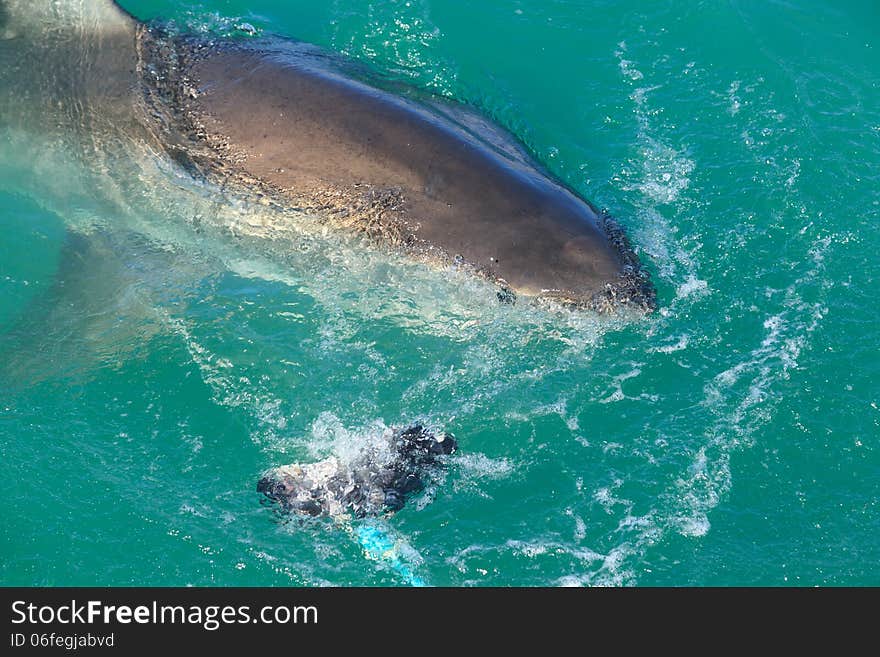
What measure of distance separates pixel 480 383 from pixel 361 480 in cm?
209

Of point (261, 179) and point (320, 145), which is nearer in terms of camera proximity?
point (320, 145)

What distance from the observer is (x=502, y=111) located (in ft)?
49.9

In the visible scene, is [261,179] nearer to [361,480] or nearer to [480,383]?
[480,383]

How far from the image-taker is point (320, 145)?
476 inches

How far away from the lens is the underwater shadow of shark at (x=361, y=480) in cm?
1001

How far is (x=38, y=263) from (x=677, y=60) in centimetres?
1108

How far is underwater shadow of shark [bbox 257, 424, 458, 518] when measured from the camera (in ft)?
32.8

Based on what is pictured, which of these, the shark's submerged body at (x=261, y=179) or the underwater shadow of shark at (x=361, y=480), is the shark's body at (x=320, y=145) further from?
the underwater shadow of shark at (x=361, y=480)

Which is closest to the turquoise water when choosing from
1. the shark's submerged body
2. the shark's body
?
the shark's submerged body

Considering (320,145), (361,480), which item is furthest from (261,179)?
(361,480)

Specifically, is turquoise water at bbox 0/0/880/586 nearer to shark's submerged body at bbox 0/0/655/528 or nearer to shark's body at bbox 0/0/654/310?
shark's submerged body at bbox 0/0/655/528

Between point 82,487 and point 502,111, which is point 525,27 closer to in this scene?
point 502,111

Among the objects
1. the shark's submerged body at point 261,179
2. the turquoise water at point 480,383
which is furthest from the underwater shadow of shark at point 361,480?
the turquoise water at point 480,383
